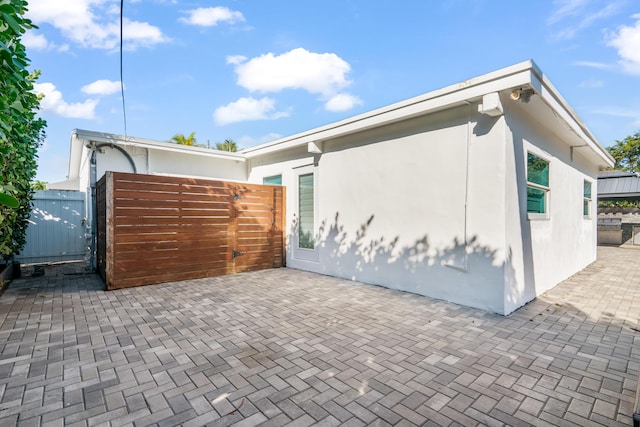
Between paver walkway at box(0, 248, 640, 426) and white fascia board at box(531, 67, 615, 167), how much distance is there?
9.76 ft

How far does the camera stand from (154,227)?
579 cm

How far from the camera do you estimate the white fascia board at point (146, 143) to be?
6543 millimetres

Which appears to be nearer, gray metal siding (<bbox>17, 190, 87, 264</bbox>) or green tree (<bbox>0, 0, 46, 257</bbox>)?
green tree (<bbox>0, 0, 46, 257</bbox>)

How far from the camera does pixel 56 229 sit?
27.4 feet

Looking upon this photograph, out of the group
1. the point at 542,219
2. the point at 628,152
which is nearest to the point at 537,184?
the point at 542,219

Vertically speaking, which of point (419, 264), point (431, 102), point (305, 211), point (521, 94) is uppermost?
point (431, 102)

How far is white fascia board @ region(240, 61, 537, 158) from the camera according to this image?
12.3 ft

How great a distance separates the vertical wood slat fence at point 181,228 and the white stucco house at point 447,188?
2.58 feet

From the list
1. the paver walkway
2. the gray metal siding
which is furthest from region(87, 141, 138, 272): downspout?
the paver walkway

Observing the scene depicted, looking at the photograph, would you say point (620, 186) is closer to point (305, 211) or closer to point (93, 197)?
point (305, 211)

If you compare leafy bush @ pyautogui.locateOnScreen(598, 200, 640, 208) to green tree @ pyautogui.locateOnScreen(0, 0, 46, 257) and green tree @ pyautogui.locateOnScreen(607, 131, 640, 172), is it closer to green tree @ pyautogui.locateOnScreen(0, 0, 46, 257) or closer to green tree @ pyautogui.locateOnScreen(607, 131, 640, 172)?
green tree @ pyautogui.locateOnScreen(607, 131, 640, 172)

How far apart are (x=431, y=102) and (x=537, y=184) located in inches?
97.0

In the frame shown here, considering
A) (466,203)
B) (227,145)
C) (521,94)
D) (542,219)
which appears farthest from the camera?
(227,145)

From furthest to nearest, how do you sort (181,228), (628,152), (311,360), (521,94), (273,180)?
1. (628,152)
2. (273,180)
3. (181,228)
4. (521,94)
5. (311,360)
